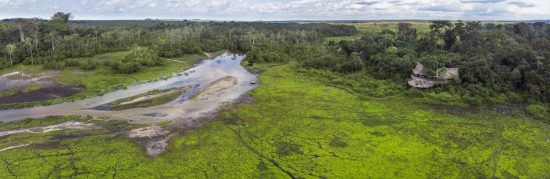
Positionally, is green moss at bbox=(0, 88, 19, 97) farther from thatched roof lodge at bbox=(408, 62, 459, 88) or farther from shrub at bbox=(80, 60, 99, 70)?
thatched roof lodge at bbox=(408, 62, 459, 88)

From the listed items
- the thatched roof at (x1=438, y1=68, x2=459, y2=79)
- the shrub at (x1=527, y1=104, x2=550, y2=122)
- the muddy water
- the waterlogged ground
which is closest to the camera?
the waterlogged ground

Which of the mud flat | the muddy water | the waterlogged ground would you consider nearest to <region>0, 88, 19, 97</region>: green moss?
the muddy water

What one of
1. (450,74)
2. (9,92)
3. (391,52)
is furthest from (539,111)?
(9,92)

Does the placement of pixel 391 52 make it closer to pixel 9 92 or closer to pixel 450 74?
pixel 450 74

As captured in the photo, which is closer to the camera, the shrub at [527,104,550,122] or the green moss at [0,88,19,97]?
the shrub at [527,104,550,122]

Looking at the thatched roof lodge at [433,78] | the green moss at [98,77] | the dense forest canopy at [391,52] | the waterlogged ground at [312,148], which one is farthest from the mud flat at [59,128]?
the thatched roof lodge at [433,78]
